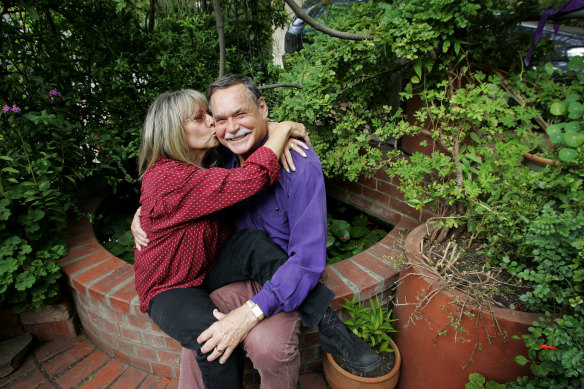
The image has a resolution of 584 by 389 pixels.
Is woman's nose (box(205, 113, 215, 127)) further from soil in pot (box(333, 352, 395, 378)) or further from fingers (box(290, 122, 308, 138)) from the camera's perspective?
soil in pot (box(333, 352, 395, 378))

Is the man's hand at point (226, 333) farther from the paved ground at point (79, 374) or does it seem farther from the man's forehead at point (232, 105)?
the man's forehead at point (232, 105)

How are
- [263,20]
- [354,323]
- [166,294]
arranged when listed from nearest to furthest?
[166,294] → [354,323] → [263,20]

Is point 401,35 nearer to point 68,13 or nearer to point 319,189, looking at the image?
point 319,189

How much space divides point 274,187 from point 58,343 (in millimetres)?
1791

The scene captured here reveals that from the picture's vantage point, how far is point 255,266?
5.45ft

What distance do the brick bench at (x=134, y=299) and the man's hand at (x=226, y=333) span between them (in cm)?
50

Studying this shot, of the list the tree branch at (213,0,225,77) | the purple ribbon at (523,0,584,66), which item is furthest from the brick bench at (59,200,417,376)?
the tree branch at (213,0,225,77)

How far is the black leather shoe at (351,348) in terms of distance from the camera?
1.53 metres

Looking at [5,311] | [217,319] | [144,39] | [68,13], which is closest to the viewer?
[217,319]

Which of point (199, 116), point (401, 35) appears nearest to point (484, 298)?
point (401, 35)

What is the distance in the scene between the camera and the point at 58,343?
7.15 ft

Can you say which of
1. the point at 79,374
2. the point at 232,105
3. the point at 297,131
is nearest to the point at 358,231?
the point at 297,131

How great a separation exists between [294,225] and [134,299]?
97 cm

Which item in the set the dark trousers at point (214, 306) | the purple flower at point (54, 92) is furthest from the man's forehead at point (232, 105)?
the purple flower at point (54, 92)
